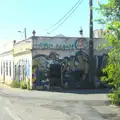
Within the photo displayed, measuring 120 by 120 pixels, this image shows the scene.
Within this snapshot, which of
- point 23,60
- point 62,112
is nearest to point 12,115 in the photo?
point 62,112

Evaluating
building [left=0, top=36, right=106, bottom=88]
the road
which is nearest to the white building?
building [left=0, top=36, right=106, bottom=88]

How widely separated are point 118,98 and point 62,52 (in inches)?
536

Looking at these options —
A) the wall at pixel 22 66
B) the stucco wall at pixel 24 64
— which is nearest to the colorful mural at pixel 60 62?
the stucco wall at pixel 24 64

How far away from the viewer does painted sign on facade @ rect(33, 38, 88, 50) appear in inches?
1103

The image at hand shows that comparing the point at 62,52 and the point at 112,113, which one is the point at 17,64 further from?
the point at 112,113

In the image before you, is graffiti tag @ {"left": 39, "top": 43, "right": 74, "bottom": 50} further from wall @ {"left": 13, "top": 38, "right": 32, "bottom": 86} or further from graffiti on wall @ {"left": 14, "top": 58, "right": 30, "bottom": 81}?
graffiti on wall @ {"left": 14, "top": 58, "right": 30, "bottom": 81}

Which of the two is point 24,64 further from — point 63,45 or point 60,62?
point 63,45

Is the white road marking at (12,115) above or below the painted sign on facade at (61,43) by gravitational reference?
below

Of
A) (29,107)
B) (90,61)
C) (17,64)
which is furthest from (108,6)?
(17,64)

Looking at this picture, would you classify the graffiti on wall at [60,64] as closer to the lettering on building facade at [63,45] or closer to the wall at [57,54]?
the wall at [57,54]

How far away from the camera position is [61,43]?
93.4ft

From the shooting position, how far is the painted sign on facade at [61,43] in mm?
28016

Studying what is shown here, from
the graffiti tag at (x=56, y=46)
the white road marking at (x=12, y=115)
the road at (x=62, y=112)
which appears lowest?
the road at (x=62, y=112)

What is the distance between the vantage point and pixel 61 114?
1455cm
